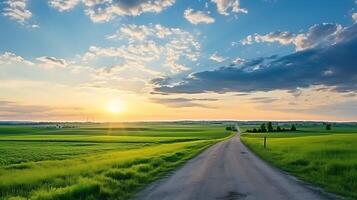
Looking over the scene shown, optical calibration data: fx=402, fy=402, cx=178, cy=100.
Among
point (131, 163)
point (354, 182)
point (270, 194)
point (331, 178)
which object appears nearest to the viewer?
point (270, 194)

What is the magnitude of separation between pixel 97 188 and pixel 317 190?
375 inches

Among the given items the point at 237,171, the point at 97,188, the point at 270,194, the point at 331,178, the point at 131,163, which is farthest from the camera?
the point at 131,163

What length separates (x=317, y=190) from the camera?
17.5 meters

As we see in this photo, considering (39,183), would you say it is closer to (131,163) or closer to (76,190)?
(76,190)

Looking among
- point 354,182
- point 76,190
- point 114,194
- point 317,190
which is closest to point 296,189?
point 317,190

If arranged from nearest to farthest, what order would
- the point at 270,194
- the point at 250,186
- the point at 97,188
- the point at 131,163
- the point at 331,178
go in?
the point at 270,194 → the point at 97,188 → the point at 250,186 → the point at 331,178 → the point at 131,163

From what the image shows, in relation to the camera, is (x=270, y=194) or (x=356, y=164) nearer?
(x=270, y=194)

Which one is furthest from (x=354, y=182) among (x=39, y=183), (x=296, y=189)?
(x=39, y=183)

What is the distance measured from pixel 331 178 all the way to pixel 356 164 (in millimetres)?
4773

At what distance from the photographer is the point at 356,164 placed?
2536 cm

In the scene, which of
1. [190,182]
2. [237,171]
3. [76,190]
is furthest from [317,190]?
[76,190]

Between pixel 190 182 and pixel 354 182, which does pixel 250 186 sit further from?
pixel 354 182

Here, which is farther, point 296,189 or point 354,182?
point 354,182

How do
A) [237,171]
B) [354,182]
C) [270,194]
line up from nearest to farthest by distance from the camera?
[270,194] → [354,182] → [237,171]
